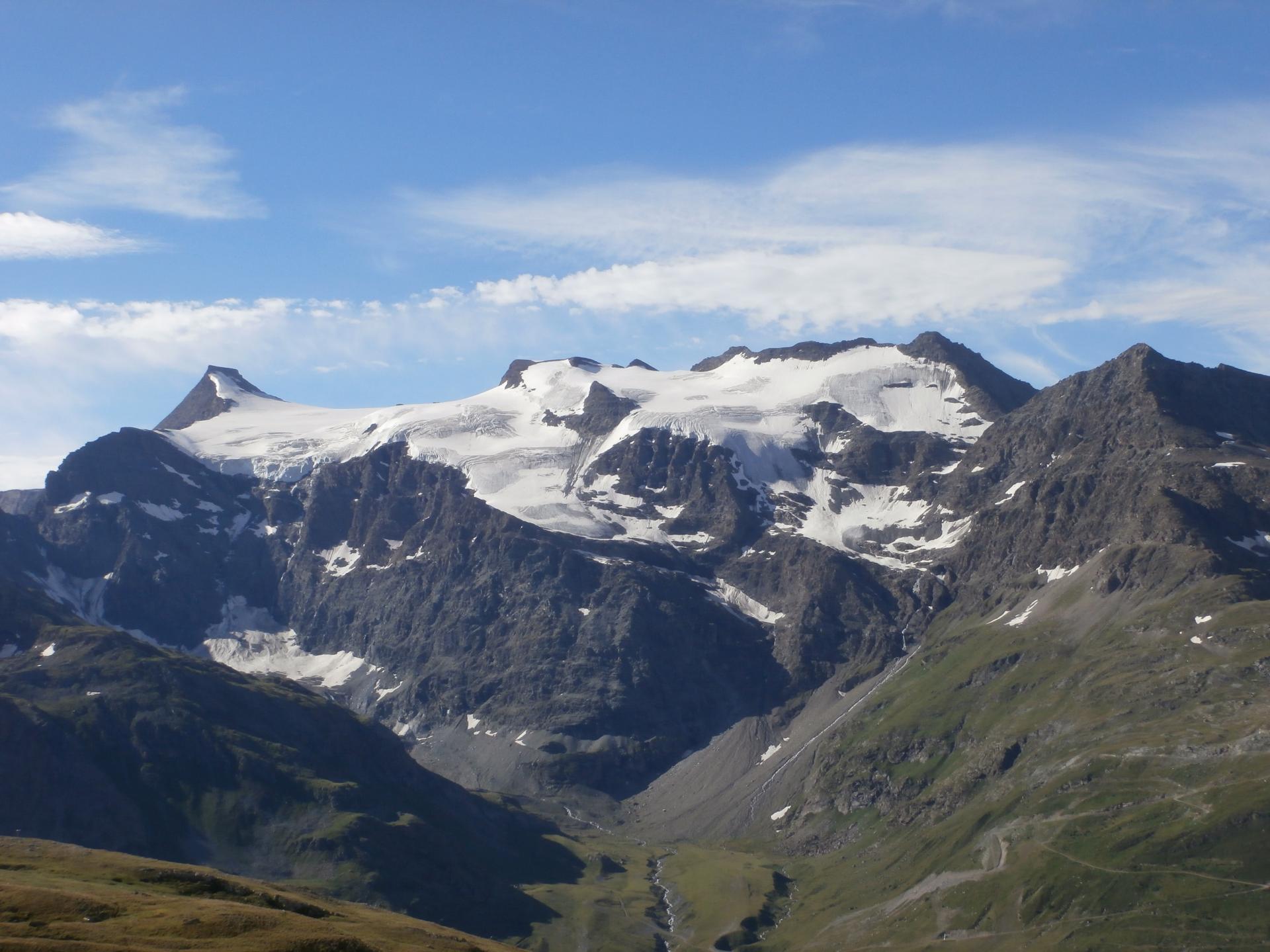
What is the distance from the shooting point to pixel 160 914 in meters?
141

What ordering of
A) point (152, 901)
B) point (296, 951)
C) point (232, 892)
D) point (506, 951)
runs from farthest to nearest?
point (506, 951) → point (232, 892) → point (152, 901) → point (296, 951)

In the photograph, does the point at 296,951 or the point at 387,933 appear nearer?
the point at 296,951

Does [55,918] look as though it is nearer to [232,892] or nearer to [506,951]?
[232,892]

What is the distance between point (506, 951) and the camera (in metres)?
183

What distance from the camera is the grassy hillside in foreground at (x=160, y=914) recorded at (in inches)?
5084

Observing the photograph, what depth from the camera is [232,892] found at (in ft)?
551

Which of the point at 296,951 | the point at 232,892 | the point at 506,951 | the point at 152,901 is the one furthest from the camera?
the point at 506,951

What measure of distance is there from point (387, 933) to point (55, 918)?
149 feet

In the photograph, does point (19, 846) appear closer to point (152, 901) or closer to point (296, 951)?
point (152, 901)

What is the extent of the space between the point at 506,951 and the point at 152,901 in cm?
5154

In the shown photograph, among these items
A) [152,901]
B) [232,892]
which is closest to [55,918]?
[152,901]

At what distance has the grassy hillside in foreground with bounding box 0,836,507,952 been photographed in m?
129

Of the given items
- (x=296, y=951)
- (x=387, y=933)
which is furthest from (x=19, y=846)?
(x=296, y=951)

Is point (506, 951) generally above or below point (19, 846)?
below
